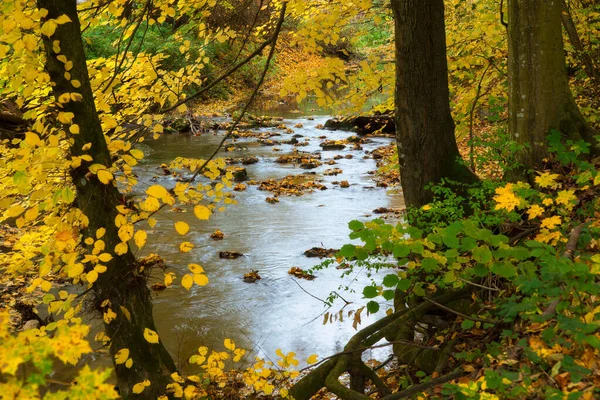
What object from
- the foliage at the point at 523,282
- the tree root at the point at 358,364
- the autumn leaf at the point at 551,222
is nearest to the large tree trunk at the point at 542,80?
the foliage at the point at 523,282

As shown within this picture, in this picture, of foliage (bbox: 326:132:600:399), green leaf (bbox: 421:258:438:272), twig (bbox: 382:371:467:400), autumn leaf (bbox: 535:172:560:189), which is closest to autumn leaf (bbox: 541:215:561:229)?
foliage (bbox: 326:132:600:399)

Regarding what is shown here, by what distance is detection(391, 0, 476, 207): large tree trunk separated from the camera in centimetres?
423

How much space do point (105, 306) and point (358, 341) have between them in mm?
1683

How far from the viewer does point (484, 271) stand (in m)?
2.60

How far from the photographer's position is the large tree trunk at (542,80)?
4.21 m

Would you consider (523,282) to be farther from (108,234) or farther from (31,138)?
(108,234)

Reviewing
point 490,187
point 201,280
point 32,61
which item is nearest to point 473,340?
point 490,187

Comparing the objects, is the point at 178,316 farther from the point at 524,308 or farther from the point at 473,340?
the point at 524,308

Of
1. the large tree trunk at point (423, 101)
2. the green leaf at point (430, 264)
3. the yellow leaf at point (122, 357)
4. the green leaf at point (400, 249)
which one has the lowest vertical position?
the yellow leaf at point (122, 357)

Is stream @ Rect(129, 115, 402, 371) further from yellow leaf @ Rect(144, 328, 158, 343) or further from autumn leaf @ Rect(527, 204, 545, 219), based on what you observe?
autumn leaf @ Rect(527, 204, 545, 219)

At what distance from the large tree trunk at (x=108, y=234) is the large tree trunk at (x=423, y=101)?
229 cm

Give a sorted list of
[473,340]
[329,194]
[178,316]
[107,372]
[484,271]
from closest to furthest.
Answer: [107,372], [484,271], [473,340], [178,316], [329,194]

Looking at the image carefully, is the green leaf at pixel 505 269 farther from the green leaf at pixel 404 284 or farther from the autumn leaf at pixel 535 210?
the autumn leaf at pixel 535 210

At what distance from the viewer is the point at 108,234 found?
351 centimetres
